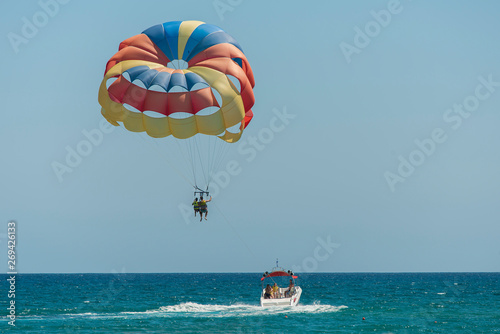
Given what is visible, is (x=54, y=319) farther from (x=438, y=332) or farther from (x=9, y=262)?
(x=438, y=332)

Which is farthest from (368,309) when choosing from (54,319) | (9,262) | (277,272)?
(9,262)

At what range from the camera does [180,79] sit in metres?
21.4

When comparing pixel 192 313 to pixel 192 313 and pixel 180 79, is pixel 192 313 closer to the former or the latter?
pixel 192 313

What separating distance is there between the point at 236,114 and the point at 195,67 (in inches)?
84.7

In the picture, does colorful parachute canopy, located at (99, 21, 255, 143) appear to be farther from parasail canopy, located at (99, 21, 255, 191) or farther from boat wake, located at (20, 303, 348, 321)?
boat wake, located at (20, 303, 348, 321)

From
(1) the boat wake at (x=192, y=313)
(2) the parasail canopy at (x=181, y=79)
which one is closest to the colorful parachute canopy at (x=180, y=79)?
(2) the parasail canopy at (x=181, y=79)

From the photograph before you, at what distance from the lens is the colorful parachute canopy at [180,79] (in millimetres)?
21875

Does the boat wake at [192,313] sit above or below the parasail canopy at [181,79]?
below

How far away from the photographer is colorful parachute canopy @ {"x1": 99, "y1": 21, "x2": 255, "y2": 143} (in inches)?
861

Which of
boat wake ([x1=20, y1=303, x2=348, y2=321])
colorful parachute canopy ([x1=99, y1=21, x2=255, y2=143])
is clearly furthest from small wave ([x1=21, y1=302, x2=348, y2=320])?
colorful parachute canopy ([x1=99, y1=21, x2=255, y2=143])

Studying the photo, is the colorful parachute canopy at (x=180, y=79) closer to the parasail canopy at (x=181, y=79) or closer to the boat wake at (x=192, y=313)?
the parasail canopy at (x=181, y=79)

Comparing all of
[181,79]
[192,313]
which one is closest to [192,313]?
[192,313]

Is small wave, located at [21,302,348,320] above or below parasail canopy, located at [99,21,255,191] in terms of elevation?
below

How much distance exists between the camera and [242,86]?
22.3 metres
